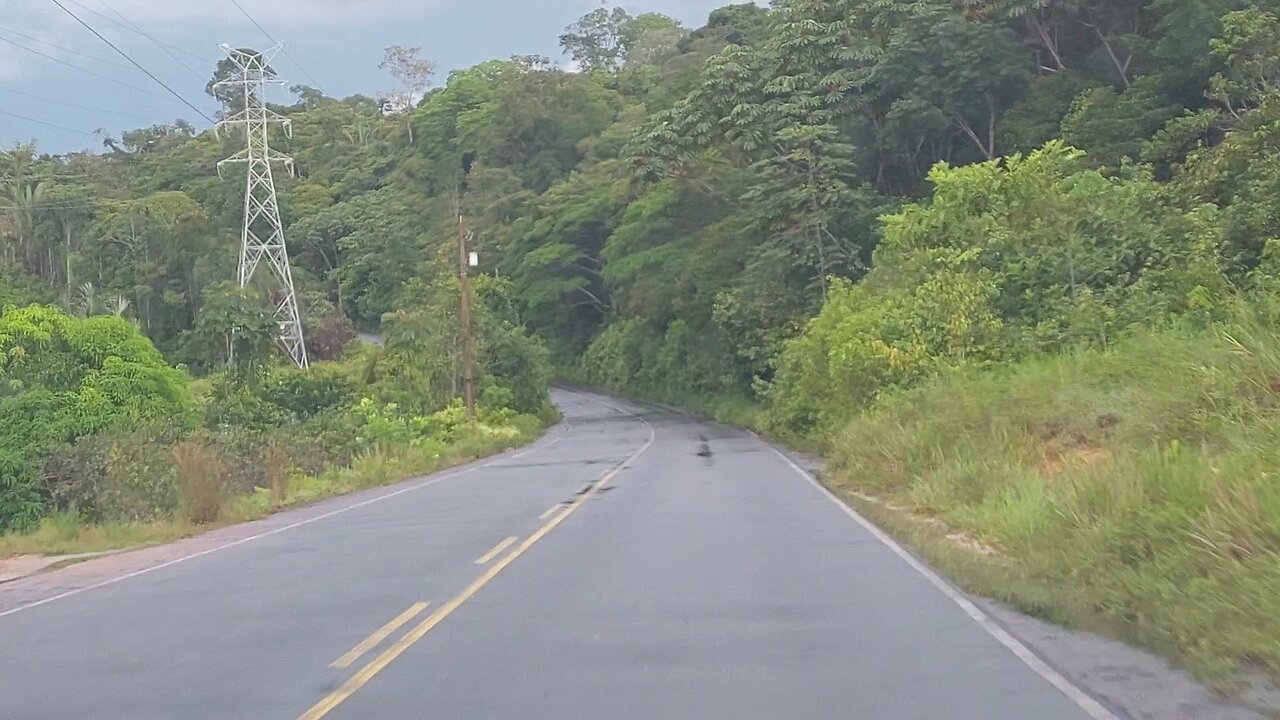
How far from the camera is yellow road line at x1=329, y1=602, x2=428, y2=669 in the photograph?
9.16 m

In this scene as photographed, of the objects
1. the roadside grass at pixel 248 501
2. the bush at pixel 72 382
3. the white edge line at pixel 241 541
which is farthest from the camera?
the bush at pixel 72 382

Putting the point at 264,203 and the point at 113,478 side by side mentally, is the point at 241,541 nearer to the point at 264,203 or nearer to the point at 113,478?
the point at 113,478

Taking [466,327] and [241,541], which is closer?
[241,541]

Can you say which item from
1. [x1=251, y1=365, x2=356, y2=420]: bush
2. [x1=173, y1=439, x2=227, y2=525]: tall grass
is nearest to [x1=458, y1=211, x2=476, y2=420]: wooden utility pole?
[x1=251, y1=365, x2=356, y2=420]: bush

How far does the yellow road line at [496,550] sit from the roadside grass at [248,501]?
622 centimetres

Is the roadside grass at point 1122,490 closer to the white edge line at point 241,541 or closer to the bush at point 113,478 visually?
the white edge line at point 241,541

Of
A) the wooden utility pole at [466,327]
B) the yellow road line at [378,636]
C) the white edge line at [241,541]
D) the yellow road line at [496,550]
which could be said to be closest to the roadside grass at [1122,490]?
the yellow road line at [496,550]

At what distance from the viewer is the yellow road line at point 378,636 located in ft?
30.1

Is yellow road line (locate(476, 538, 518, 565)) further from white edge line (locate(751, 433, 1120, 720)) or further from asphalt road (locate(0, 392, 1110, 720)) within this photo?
white edge line (locate(751, 433, 1120, 720))

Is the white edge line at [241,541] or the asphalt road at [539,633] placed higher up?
the asphalt road at [539,633]

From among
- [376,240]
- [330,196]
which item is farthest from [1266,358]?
[330,196]

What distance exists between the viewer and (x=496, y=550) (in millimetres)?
15531

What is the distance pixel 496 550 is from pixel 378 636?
216 inches

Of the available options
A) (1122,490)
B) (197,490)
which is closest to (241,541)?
(197,490)
